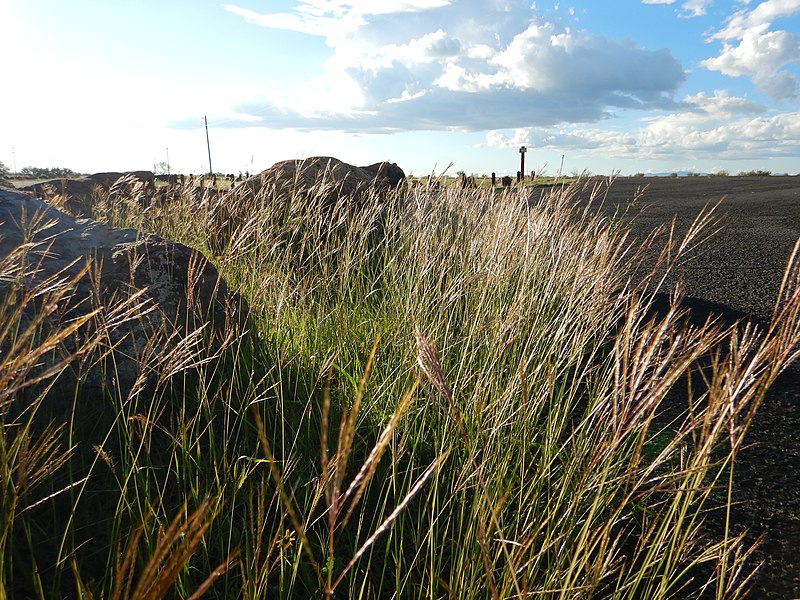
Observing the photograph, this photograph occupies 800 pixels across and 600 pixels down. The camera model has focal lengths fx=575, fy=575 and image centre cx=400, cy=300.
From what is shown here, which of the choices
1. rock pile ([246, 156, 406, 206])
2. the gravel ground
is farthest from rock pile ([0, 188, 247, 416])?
rock pile ([246, 156, 406, 206])

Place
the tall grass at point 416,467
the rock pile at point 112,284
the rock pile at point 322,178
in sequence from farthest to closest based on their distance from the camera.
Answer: the rock pile at point 322,178 → the rock pile at point 112,284 → the tall grass at point 416,467

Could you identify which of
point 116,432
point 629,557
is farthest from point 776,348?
point 116,432

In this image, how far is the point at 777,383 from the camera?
11.5 feet

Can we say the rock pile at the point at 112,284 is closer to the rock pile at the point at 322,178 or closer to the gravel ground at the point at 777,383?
the gravel ground at the point at 777,383

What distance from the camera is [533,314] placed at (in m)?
3.10

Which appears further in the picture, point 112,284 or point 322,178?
point 322,178

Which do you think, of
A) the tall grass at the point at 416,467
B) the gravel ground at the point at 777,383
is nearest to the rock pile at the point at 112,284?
the tall grass at the point at 416,467

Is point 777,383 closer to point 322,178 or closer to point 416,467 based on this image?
point 416,467

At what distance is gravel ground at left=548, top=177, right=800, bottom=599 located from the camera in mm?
2143

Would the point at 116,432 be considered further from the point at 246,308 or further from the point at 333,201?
the point at 333,201

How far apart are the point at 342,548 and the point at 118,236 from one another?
6.98 feet

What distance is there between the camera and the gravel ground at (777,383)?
214 cm

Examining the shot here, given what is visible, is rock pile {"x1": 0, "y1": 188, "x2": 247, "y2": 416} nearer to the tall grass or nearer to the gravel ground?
the tall grass

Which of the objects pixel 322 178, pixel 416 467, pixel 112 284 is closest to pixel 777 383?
pixel 416 467
